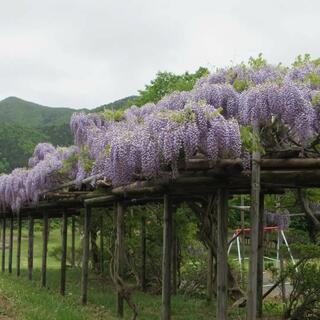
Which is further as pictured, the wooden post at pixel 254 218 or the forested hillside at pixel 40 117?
the forested hillside at pixel 40 117

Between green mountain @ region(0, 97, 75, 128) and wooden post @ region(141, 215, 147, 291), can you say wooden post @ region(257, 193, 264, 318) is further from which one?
green mountain @ region(0, 97, 75, 128)

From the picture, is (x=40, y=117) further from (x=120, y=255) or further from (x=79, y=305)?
(x=120, y=255)

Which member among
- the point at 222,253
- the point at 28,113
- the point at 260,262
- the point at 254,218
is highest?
the point at 28,113

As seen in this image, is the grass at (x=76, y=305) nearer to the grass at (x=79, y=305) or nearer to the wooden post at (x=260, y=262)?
the grass at (x=79, y=305)

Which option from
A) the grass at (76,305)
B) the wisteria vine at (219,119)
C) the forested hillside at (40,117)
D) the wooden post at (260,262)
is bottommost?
the grass at (76,305)

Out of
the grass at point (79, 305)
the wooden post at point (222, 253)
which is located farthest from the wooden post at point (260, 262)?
the wooden post at point (222, 253)

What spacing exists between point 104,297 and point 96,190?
11.8ft

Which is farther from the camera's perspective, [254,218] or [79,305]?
[79,305]

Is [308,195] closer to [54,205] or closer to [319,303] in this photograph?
[319,303]

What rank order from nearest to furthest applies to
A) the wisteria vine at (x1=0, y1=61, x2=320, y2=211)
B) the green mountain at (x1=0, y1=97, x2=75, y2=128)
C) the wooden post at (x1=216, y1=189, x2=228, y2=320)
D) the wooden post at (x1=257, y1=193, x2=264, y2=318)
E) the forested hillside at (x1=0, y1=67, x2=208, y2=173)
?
the wisteria vine at (x1=0, y1=61, x2=320, y2=211) → the wooden post at (x1=216, y1=189, x2=228, y2=320) → the wooden post at (x1=257, y1=193, x2=264, y2=318) → the forested hillside at (x1=0, y1=67, x2=208, y2=173) → the green mountain at (x1=0, y1=97, x2=75, y2=128)

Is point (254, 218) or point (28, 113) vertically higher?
point (28, 113)

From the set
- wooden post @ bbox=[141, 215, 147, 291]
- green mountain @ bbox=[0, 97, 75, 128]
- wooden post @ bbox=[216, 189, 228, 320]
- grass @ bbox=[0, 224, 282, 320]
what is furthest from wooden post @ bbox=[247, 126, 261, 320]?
green mountain @ bbox=[0, 97, 75, 128]

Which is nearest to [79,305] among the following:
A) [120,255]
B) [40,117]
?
[120,255]

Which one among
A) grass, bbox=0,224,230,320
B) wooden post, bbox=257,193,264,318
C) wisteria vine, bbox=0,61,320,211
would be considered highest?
wisteria vine, bbox=0,61,320,211
